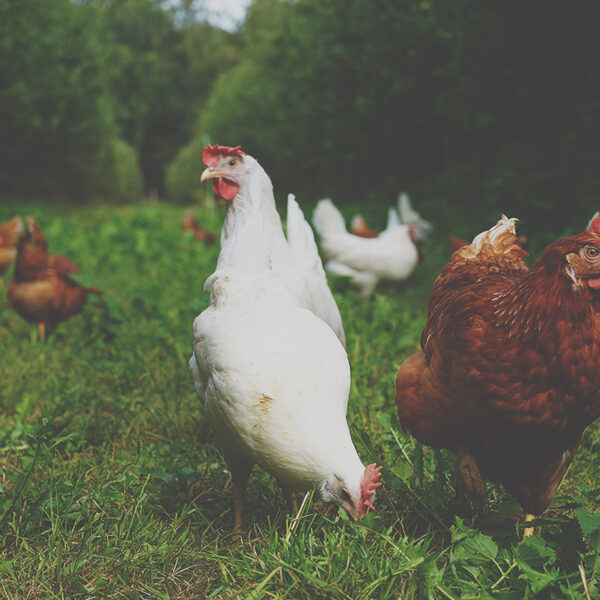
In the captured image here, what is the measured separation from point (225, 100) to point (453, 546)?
18.6m

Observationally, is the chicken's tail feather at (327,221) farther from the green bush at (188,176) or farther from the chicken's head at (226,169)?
the green bush at (188,176)

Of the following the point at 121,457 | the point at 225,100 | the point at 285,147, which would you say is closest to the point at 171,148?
the point at 225,100

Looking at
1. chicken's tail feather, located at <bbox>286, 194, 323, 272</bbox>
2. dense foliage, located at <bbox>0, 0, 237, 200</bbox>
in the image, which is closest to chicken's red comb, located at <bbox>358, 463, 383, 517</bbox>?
chicken's tail feather, located at <bbox>286, 194, 323, 272</bbox>

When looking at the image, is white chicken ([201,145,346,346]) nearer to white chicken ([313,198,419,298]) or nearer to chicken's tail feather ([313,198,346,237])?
white chicken ([313,198,419,298])

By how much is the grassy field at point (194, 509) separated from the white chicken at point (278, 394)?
12cm

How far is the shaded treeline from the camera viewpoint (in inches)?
234

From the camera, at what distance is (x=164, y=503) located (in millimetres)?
2357

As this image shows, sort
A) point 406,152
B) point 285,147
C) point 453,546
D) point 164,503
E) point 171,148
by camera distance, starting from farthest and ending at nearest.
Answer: point 171,148, point 285,147, point 406,152, point 164,503, point 453,546

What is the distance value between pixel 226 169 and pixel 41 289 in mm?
2286

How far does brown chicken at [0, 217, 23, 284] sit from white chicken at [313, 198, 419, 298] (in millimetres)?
3180

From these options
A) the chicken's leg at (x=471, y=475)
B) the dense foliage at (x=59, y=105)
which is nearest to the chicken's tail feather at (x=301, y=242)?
the chicken's leg at (x=471, y=475)

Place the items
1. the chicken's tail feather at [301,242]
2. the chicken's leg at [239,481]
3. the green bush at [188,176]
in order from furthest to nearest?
the green bush at [188,176], the chicken's tail feather at [301,242], the chicken's leg at [239,481]

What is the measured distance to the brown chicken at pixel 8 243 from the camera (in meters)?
6.09

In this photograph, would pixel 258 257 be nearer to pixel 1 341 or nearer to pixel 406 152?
pixel 1 341
